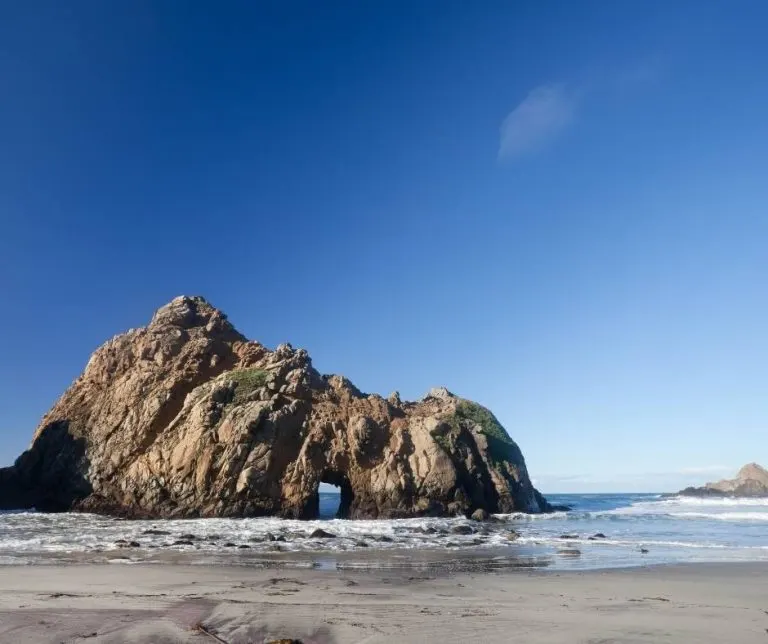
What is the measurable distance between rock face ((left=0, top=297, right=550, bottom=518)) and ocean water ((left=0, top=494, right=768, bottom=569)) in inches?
218

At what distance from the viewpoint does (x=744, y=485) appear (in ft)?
387

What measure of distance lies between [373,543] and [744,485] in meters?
124

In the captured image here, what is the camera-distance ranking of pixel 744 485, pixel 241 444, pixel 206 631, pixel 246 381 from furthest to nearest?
pixel 744 485
pixel 246 381
pixel 241 444
pixel 206 631

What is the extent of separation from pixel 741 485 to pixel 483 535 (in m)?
118

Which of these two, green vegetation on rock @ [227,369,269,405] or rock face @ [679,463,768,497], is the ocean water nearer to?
green vegetation on rock @ [227,369,269,405]

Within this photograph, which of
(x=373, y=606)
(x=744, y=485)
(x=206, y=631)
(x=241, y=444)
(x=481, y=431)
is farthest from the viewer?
(x=744, y=485)

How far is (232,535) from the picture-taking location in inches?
1096

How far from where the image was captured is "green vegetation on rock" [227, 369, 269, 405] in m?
46.8

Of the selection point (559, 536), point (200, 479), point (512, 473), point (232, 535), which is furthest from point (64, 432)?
point (559, 536)

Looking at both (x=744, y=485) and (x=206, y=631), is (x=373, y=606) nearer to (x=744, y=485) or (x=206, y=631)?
(x=206, y=631)

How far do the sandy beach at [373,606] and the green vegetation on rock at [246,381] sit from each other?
3048cm

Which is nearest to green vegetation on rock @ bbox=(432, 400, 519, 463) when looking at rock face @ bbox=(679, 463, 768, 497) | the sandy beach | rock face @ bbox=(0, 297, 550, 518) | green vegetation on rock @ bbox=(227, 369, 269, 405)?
rock face @ bbox=(0, 297, 550, 518)

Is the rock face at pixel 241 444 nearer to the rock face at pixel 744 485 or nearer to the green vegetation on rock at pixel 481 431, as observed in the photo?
the green vegetation on rock at pixel 481 431

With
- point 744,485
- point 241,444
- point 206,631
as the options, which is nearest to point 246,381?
point 241,444
